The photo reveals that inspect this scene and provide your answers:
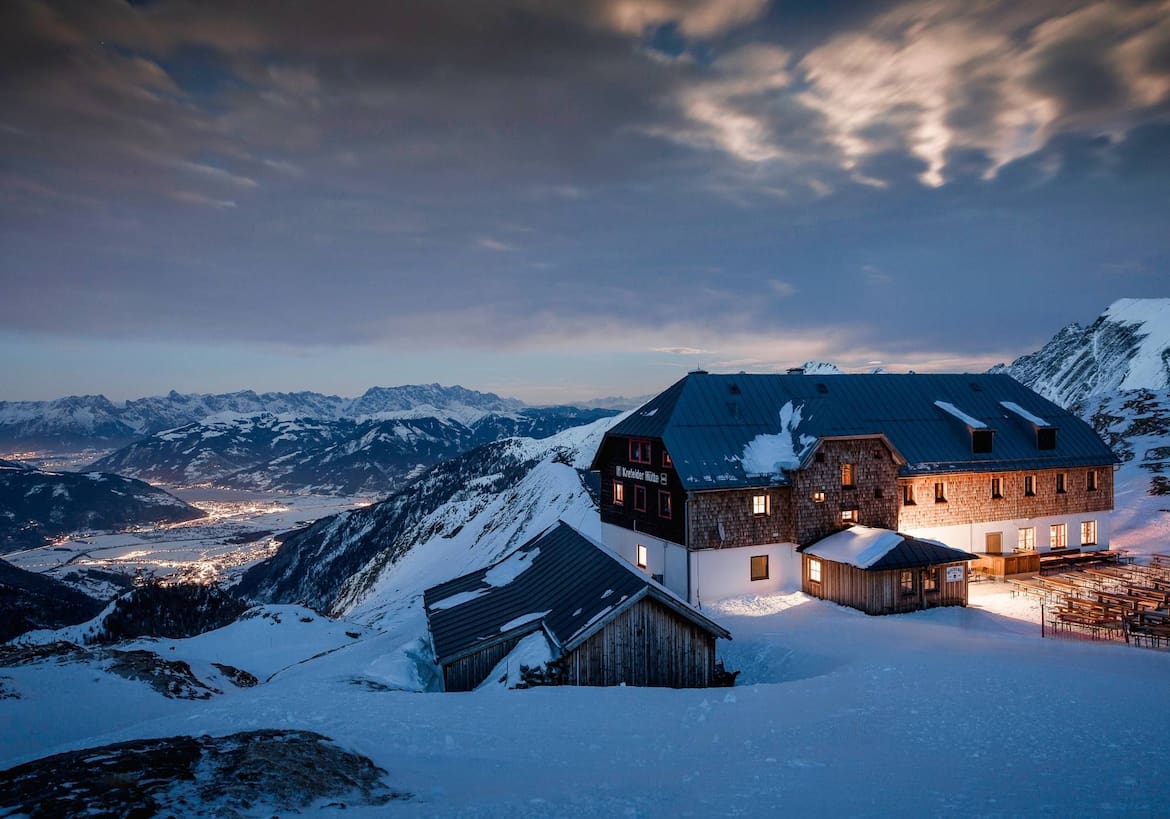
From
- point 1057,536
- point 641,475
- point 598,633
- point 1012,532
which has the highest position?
point 641,475

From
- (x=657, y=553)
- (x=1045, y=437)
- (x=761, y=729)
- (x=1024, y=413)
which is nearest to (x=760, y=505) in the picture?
(x=657, y=553)

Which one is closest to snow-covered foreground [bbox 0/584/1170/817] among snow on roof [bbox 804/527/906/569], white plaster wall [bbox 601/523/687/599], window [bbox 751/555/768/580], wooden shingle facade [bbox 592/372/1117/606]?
snow on roof [bbox 804/527/906/569]

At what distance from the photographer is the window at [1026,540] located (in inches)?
1720

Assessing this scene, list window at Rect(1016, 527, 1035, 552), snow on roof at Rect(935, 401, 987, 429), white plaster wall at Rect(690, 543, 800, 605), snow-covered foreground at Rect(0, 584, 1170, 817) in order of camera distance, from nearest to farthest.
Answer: snow-covered foreground at Rect(0, 584, 1170, 817) < white plaster wall at Rect(690, 543, 800, 605) < window at Rect(1016, 527, 1035, 552) < snow on roof at Rect(935, 401, 987, 429)

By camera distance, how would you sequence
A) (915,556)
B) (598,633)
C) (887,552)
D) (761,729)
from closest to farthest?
(761,729), (598,633), (887,552), (915,556)

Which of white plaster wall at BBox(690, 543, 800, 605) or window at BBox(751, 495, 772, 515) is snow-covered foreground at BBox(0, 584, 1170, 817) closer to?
white plaster wall at BBox(690, 543, 800, 605)

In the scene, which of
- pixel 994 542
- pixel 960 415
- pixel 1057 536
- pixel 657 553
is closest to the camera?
pixel 657 553

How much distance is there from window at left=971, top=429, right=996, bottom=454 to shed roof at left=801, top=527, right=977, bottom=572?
11.8 meters

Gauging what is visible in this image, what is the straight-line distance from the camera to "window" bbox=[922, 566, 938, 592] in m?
34.9

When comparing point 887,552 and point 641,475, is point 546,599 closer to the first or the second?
point 641,475

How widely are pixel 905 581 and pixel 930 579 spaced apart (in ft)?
5.46

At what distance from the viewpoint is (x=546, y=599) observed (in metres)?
28.2

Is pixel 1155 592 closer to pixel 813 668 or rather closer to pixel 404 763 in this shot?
pixel 813 668

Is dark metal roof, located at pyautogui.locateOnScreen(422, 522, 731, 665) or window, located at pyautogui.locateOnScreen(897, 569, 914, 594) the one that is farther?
window, located at pyautogui.locateOnScreen(897, 569, 914, 594)
